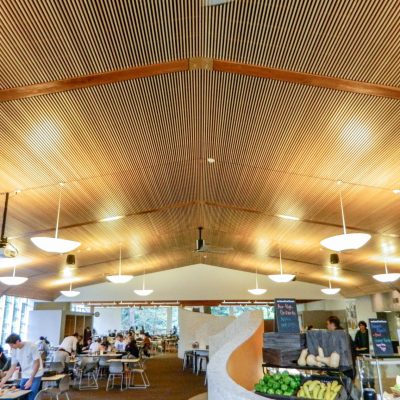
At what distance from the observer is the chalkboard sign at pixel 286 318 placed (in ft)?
17.7

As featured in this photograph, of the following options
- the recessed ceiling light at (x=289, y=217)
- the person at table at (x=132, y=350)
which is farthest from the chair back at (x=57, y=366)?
the recessed ceiling light at (x=289, y=217)

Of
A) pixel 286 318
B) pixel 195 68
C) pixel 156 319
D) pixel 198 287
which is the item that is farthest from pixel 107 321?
pixel 195 68

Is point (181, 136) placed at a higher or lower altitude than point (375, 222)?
higher

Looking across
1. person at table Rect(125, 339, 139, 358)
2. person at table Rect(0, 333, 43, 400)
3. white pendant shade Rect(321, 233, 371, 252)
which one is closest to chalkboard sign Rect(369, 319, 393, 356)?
white pendant shade Rect(321, 233, 371, 252)

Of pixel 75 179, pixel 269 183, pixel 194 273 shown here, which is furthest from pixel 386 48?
pixel 194 273

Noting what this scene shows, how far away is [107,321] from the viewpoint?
29.9m

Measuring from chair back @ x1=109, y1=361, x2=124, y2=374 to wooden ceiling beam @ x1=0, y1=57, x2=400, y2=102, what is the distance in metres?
8.64

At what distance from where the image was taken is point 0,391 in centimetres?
531

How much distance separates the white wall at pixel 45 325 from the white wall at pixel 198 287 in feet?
4.18

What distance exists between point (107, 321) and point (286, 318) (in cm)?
2667

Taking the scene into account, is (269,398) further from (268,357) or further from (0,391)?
(0,391)

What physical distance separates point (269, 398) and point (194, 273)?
596 inches

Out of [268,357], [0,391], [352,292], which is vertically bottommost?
[0,391]

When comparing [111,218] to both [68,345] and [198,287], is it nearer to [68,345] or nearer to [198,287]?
[68,345]
